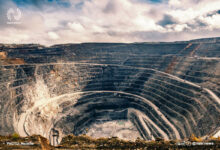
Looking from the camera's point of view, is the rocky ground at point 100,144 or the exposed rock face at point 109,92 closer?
the rocky ground at point 100,144

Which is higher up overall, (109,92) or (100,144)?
(109,92)

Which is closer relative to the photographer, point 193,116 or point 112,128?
point 193,116

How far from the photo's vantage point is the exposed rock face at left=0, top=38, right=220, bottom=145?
37.0 metres

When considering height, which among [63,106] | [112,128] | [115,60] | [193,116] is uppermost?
[115,60]

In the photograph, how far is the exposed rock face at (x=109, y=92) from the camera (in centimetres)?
3703

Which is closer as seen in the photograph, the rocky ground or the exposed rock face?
the rocky ground

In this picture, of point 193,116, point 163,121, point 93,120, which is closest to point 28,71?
point 93,120

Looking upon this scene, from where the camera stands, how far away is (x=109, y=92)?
59688 millimetres

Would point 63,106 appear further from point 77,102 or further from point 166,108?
point 166,108

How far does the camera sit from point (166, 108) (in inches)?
1731

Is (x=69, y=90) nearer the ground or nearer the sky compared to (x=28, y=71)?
nearer the ground

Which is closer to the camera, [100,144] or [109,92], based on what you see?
[100,144]

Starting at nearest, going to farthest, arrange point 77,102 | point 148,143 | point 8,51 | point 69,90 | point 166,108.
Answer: point 148,143 → point 166,108 → point 77,102 → point 69,90 → point 8,51

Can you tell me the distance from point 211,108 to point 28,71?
57.2 meters
